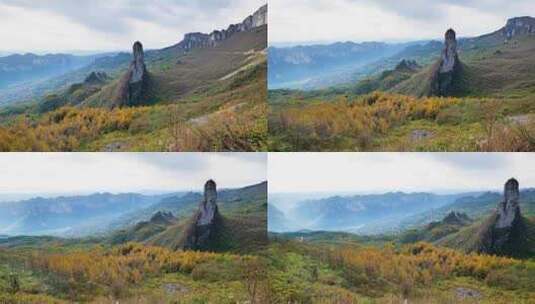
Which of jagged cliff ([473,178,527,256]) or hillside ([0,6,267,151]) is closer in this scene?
hillside ([0,6,267,151])

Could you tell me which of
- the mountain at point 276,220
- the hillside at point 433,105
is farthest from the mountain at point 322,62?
the mountain at point 276,220

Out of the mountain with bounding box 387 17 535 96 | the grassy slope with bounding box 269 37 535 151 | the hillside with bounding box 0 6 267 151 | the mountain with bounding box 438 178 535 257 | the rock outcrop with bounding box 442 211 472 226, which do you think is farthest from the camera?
the rock outcrop with bounding box 442 211 472 226

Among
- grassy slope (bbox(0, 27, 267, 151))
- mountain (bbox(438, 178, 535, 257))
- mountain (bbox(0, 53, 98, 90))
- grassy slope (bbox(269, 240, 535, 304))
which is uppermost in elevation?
mountain (bbox(0, 53, 98, 90))

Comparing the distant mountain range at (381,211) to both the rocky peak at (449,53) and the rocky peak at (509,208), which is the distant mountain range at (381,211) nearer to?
the rocky peak at (509,208)

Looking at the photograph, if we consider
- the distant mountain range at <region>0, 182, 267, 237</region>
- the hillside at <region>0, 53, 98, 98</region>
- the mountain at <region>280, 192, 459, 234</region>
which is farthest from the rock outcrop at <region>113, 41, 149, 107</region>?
the mountain at <region>280, 192, 459, 234</region>

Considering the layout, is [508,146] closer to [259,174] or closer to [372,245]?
[372,245]

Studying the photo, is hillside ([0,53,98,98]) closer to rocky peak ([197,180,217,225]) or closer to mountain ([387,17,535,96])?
rocky peak ([197,180,217,225])

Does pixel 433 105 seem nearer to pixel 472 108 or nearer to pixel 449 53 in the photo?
pixel 472 108
